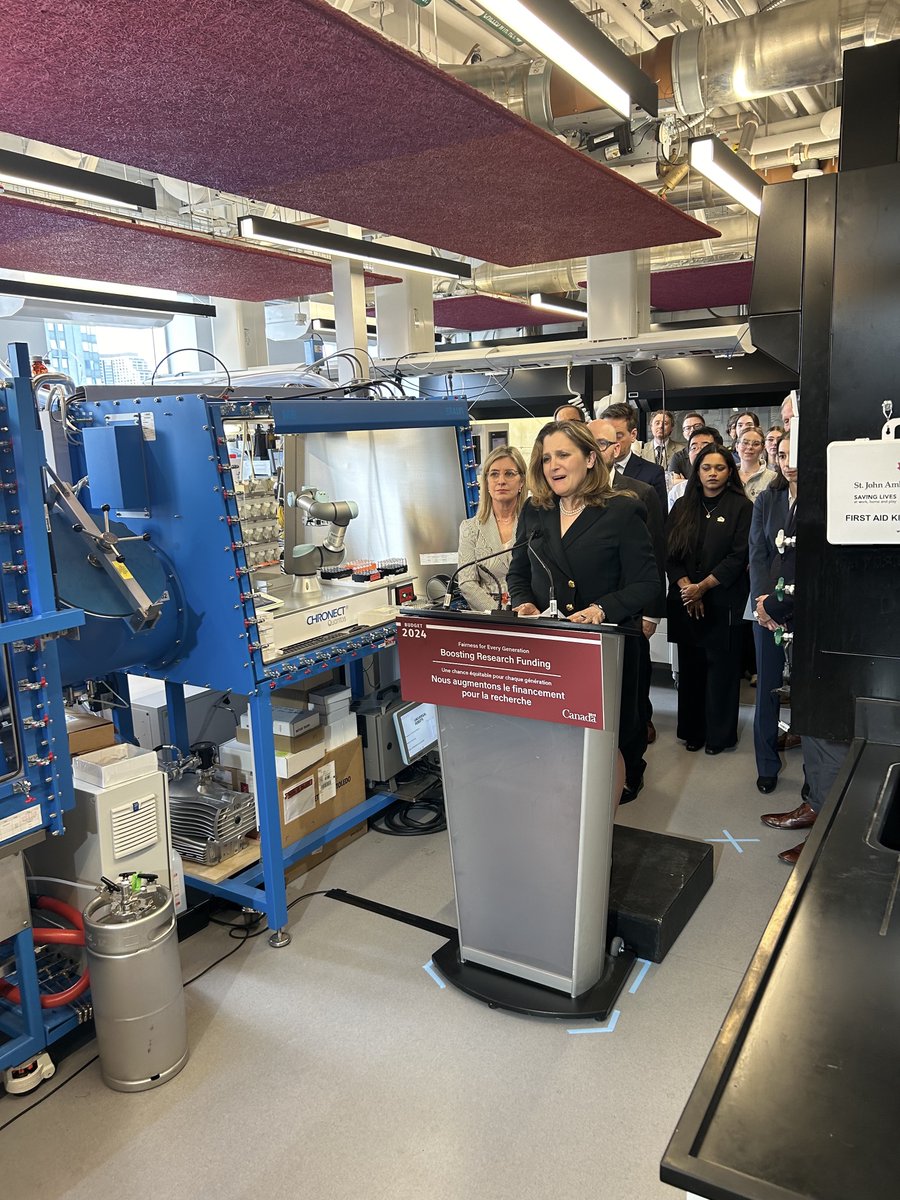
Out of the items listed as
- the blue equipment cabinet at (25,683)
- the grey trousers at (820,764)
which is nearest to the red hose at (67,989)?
the blue equipment cabinet at (25,683)

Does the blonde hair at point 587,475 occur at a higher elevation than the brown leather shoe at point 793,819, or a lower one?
higher

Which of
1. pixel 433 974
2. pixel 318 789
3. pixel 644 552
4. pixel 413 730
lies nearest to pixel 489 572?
pixel 644 552

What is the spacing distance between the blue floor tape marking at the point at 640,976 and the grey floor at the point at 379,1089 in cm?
3

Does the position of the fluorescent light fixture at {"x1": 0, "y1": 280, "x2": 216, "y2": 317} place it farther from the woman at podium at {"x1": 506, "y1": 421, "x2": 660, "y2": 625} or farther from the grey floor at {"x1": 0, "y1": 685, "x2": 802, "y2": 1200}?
the grey floor at {"x1": 0, "y1": 685, "x2": 802, "y2": 1200}

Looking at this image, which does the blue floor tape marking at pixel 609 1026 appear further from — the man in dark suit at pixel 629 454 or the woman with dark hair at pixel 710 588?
the man in dark suit at pixel 629 454

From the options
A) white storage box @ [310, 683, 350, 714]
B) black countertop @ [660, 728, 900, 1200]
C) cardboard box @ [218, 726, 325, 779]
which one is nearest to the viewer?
black countertop @ [660, 728, 900, 1200]

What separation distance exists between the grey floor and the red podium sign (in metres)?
0.93

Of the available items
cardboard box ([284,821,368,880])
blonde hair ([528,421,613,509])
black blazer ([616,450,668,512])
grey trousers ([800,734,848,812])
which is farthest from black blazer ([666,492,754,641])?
cardboard box ([284,821,368,880])

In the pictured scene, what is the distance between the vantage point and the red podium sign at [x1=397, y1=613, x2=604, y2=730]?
2.05m

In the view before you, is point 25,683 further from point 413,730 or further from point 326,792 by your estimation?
point 413,730

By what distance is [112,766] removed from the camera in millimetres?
2457

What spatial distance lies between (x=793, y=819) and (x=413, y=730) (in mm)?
1622

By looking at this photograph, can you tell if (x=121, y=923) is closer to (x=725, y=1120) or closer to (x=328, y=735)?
(x=328, y=735)

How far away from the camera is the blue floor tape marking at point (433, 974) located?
2.58 meters
